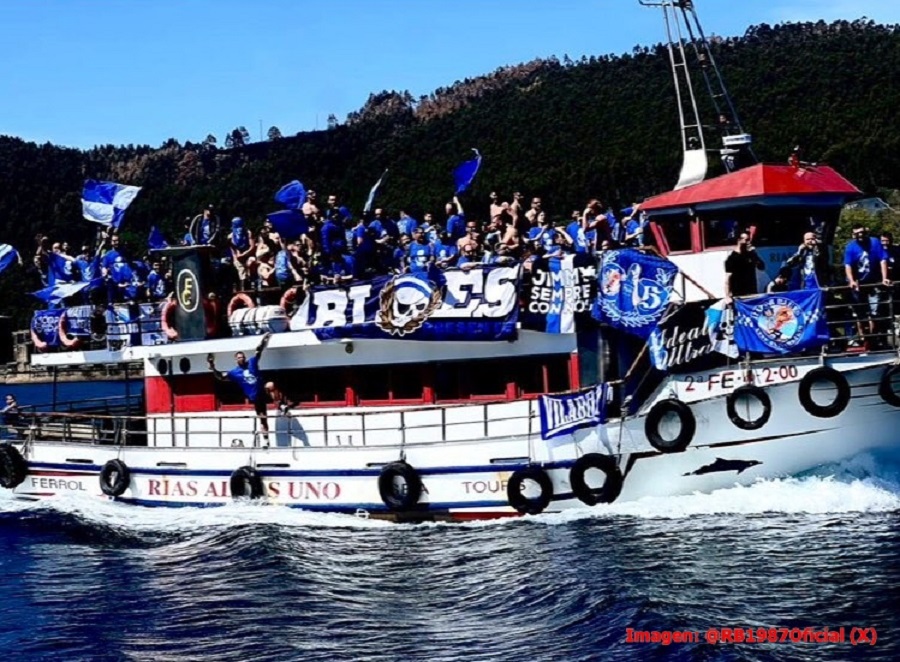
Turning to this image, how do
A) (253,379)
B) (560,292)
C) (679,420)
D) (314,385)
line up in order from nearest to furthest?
1. (679,420)
2. (560,292)
3. (253,379)
4. (314,385)

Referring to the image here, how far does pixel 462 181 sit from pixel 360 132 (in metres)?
99.4

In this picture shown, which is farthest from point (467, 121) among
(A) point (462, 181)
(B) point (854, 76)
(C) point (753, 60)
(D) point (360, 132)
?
(A) point (462, 181)

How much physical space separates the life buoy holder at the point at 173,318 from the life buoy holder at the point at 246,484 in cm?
305

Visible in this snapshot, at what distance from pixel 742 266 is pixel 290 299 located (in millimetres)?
8320

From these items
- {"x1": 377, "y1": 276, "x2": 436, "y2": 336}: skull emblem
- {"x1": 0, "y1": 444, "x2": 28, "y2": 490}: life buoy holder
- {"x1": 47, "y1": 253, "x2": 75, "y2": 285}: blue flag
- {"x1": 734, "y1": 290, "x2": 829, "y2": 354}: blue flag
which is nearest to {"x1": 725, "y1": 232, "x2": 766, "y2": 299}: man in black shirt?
{"x1": 734, "y1": 290, "x2": 829, "y2": 354}: blue flag

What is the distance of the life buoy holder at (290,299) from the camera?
2233 cm

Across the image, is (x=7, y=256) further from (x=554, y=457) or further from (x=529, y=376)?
(x=554, y=457)

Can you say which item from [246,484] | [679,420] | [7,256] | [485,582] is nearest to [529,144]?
[7,256]

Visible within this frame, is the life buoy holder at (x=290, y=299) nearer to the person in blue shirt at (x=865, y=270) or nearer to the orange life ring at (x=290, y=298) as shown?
the orange life ring at (x=290, y=298)

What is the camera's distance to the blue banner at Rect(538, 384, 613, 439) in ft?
61.6

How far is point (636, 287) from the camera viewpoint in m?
18.9

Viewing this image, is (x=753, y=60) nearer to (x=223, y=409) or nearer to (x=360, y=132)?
(x=360, y=132)

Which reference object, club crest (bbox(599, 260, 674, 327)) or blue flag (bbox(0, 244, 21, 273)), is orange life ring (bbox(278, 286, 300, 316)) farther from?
blue flag (bbox(0, 244, 21, 273))

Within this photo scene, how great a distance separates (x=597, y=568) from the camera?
53.7 ft
